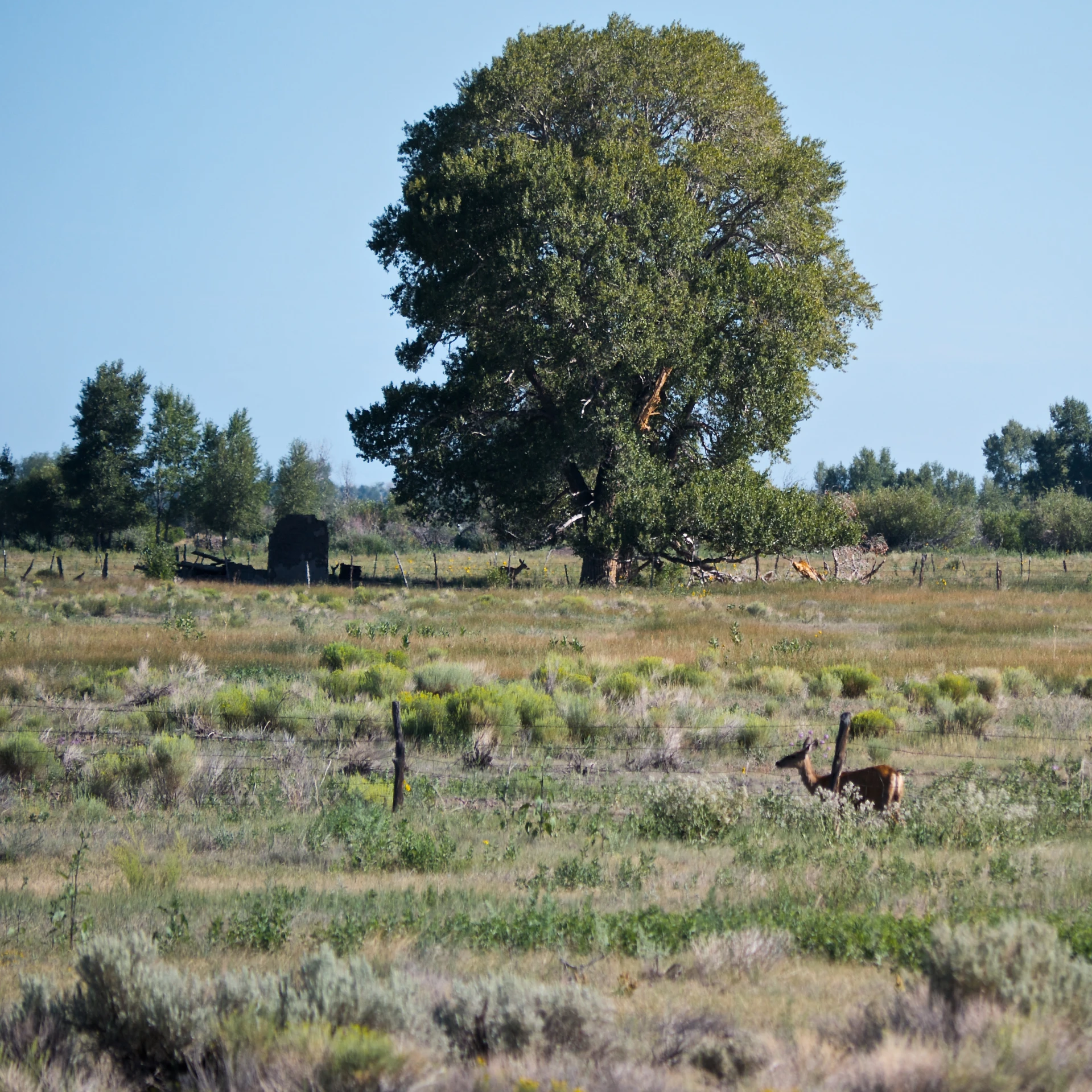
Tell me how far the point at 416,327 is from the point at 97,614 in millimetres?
13652

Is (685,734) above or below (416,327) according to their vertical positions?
below

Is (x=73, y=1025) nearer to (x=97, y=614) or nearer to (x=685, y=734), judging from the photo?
(x=685, y=734)

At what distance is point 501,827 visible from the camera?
10.0 meters

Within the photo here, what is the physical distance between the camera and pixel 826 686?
714 inches

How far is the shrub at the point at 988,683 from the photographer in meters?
17.8

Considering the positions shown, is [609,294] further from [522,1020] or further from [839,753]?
[522,1020]

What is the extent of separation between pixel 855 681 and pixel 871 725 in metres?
3.94

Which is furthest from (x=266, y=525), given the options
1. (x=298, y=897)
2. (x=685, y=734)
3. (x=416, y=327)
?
(x=298, y=897)

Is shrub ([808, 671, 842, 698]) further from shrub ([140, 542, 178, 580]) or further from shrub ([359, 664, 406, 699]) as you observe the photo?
shrub ([140, 542, 178, 580])

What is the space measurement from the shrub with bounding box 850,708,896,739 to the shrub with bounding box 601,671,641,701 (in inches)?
133

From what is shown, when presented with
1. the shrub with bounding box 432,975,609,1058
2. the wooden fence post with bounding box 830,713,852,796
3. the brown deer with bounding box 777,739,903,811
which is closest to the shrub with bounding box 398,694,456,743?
the brown deer with bounding box 777,739,903,811

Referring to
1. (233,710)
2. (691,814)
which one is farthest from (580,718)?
(691,814)

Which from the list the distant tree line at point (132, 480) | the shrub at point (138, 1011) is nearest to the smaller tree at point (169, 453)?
the distant tree line at point (132, 480)

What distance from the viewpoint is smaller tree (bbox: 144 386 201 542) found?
66.8 meters
